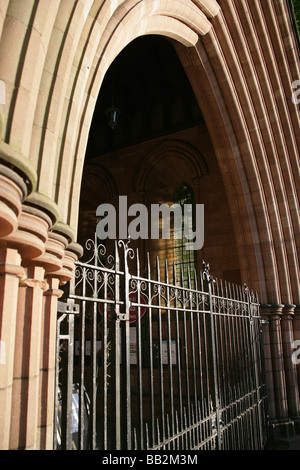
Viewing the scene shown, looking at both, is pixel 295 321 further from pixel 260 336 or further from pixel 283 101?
pixel 283 101

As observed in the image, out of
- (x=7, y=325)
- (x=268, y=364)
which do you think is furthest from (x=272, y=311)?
(x=7, y=325)

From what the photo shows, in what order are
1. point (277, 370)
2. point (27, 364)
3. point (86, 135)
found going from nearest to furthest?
point (27, 364)
point (86, 135)
point (277, 370)

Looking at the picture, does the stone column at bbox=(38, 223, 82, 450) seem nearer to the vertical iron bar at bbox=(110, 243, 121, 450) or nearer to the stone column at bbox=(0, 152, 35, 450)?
the stone column at bbox=(0, 152, 35, 450)

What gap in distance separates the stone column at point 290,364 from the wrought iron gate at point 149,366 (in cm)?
66

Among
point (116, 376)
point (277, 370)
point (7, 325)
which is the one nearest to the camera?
point (7, 325)

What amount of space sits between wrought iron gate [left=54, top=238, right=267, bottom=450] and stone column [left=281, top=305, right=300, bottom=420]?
66 cm

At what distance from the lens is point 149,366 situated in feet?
8.02

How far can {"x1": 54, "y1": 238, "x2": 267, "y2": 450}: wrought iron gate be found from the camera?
6.88ft

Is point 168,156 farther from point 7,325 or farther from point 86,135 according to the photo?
point 7,325

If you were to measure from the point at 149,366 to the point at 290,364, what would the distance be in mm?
4727

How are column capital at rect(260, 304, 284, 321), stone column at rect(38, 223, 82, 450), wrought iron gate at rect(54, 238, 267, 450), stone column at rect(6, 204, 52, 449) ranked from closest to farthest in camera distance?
stone column at rect(6, 204, 52, 449) < stone column at rect(38, 223, 82, 450) < wrought iron gate at rect(54, 238, 267, 450) < column capital at rect(260, 304, 284, 321)

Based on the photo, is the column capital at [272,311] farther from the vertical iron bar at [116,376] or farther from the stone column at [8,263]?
the stone column at [8,263]

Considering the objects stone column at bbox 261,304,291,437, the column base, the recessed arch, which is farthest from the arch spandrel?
the column base

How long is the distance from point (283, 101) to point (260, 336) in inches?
170
